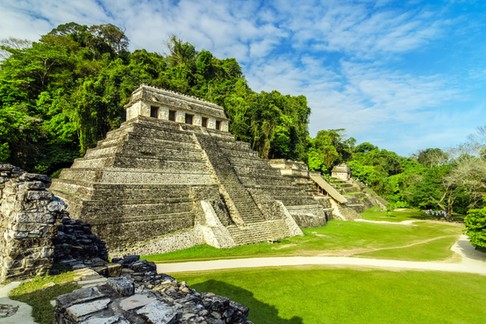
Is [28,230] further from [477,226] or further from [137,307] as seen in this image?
[477,226]

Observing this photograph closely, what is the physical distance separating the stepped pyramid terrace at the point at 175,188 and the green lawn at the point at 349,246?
0.86 metres

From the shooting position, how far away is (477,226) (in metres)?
15.0

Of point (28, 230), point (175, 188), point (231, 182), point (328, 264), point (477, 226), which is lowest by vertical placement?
point (328, 264)

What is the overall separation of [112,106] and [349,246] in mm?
24087

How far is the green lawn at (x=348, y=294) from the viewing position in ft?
25.5

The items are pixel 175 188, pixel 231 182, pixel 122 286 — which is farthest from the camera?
pixel 231 182

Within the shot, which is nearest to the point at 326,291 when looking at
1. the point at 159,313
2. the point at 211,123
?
the point at 159,313

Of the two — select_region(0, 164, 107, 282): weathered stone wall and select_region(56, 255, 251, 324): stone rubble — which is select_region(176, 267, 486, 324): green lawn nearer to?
select_region(56, 255, 251, 324): stone rubble

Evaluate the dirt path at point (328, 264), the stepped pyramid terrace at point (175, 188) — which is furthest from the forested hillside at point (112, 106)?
the dirt path at point (328, 264)

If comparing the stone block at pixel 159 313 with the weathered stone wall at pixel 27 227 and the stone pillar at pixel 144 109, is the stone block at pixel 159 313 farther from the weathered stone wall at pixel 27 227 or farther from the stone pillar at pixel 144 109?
the stone pillar at pixel 144 109

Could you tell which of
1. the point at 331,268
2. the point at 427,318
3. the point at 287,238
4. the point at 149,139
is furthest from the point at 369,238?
the point at 149,139

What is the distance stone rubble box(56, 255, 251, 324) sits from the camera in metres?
3.67

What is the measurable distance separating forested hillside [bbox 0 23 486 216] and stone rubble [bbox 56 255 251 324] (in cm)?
2057

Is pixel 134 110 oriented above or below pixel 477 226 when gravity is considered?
above
